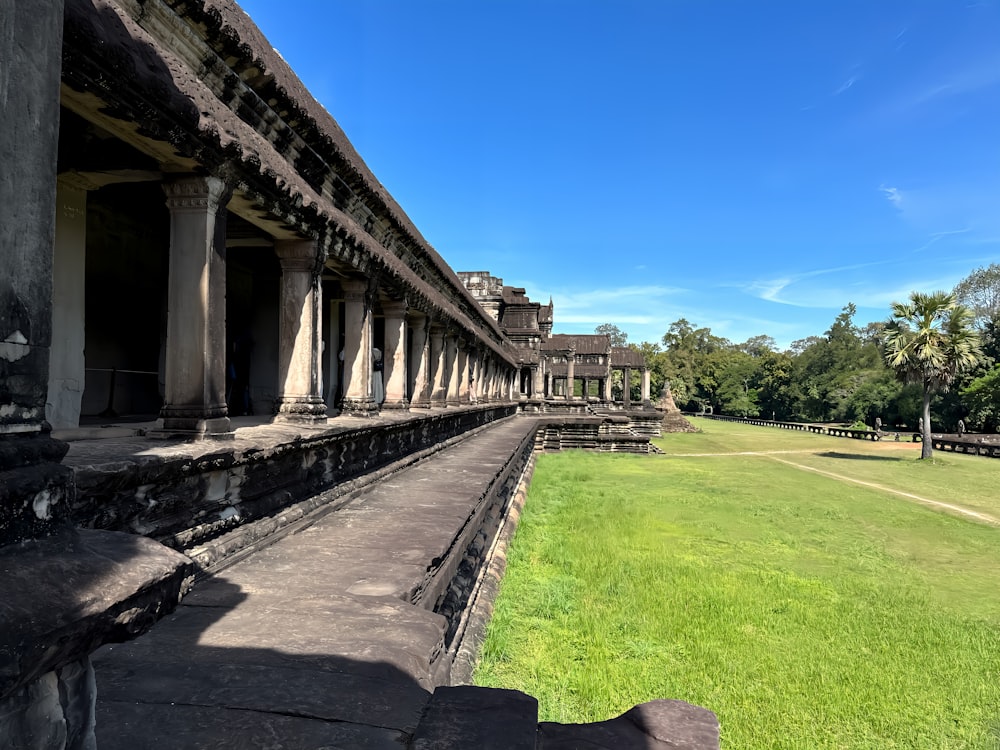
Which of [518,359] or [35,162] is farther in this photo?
[518,359]

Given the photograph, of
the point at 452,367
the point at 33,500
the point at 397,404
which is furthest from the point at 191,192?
the point at 452,367

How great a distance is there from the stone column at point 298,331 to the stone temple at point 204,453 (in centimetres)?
2

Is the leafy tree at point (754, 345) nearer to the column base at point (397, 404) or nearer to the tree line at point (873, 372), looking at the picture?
the tree line at point (873, 372)

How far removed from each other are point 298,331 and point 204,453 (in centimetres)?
211

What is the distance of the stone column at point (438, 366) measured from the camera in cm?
1092

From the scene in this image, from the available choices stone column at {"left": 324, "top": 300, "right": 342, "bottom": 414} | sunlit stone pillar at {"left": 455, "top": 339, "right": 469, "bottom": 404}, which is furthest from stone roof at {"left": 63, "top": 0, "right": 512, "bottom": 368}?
sunlit stone pillar at {"left": 455, "top": 339, "right": 469, "bottom": 404}

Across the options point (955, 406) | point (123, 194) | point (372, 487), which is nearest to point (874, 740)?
point (372, 487)

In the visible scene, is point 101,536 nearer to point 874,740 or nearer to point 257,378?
point 874,740

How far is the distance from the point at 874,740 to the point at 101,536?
4.45m

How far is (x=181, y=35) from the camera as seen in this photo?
336cm

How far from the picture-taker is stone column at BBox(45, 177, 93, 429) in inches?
158

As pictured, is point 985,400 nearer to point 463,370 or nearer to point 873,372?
point 873,372

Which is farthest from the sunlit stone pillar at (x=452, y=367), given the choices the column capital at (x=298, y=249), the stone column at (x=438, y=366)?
the column capital at (x=298, y=249)

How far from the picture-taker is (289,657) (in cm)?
203
